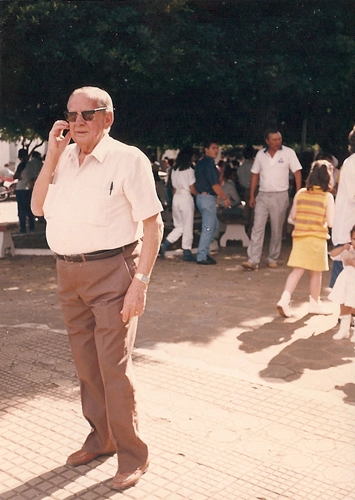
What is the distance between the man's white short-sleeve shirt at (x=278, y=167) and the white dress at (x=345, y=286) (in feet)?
11.9

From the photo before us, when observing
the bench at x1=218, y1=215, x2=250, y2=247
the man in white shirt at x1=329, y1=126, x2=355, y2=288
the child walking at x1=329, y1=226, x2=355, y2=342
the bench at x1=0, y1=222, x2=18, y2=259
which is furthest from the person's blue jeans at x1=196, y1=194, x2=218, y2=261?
the child walking at x1=329, y1=226, x2=355, y2=342

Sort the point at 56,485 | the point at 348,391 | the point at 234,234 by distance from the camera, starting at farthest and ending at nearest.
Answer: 1. the point at 234,234
2. the point at 348,391
3. the point at 56,485

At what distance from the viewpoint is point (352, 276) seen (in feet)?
20.1

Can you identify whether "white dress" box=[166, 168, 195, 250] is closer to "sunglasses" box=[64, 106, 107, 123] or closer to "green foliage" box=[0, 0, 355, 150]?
"green foliage" box=[0, 0, 355, 150]

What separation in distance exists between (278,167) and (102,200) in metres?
6.57

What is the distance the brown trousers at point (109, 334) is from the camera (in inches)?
139

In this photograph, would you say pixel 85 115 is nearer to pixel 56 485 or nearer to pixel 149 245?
pixel 149 245

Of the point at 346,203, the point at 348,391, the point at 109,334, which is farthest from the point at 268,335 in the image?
the point at 109,334

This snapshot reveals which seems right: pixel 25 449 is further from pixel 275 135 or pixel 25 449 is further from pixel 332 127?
pixel 332 127

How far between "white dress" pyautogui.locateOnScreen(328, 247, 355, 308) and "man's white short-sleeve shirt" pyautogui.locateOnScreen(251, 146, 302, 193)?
3.63 metres

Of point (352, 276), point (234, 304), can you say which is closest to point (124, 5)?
point (234, 304)

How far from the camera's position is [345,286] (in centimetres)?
616

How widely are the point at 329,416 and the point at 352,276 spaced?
192 centimetres

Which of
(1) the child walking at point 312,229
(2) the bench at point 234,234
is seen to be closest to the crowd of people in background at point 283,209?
(1) the child walking at point 312,229
